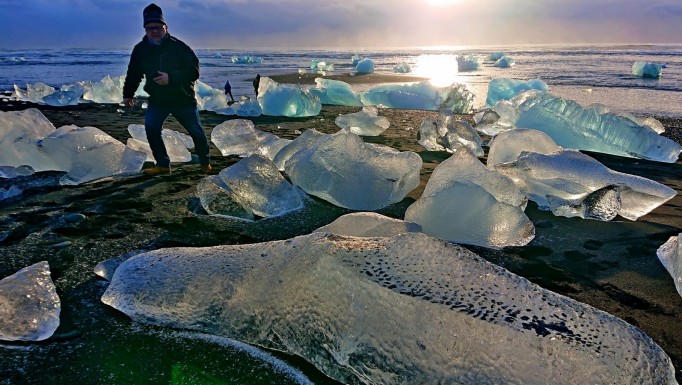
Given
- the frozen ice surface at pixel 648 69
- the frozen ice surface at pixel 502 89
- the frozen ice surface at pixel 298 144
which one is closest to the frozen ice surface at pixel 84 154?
the frozen ice surface at pixel 298 144

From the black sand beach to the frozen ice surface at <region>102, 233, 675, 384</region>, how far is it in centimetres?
15

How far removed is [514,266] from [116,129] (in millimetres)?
5694

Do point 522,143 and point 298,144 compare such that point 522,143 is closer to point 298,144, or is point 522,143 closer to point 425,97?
point 298,144

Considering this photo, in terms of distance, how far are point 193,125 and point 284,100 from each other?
3979mm

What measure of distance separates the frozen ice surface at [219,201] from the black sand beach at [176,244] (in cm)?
8

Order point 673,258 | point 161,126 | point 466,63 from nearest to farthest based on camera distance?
point 673,258 → point 161,126 → point 466,63

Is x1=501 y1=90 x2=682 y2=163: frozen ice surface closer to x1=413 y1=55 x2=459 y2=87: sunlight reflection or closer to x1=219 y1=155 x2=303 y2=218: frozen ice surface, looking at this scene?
x1=219 y1=155 x2=303 y2=218: frozen ice surface

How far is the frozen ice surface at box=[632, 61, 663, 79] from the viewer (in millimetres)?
17828

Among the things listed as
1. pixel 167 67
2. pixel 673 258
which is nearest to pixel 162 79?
pixel 167 67

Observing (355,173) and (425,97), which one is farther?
(425,97)

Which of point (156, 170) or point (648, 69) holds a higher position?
point (648, 69)

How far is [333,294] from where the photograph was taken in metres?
1.48

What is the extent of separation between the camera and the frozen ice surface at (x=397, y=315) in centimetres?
126

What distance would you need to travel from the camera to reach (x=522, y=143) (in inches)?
149
